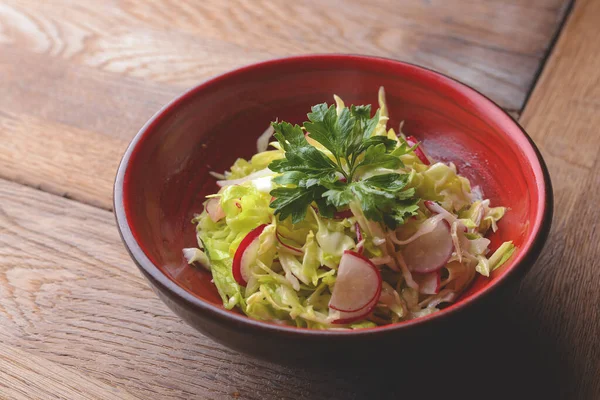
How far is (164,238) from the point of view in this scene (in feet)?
4.88

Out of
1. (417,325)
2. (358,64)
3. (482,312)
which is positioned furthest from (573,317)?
(358,64)

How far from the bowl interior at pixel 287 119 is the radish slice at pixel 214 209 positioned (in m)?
0.08

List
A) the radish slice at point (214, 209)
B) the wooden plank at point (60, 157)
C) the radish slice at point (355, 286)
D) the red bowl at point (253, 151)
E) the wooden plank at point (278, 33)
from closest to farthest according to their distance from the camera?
the red bowl at point (253, 151), the radish slice at point (355, 286), the radish slice at point (214, 209), the wooden plank at point (60, 157), the wooden plank at point (278, 33)

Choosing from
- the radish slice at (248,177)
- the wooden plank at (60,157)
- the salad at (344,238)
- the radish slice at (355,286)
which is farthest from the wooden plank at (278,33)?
the radish slice at (355,286)

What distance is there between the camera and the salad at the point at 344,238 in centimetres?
133

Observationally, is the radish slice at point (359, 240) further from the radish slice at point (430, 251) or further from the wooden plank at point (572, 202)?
the wooden plank at point (572, 202)

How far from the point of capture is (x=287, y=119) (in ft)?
5.92

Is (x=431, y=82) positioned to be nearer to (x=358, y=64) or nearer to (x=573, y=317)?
(x=358, y=64)

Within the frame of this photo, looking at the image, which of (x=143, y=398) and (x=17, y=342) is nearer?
(x=143, y=398)

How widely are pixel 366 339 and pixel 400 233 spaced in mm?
358

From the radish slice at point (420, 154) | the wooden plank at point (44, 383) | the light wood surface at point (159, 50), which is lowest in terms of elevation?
the wooden plank at point (44, 383)

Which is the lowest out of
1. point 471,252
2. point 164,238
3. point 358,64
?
point 164,238

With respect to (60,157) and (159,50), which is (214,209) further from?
(159,50)

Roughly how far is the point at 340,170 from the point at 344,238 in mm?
158
